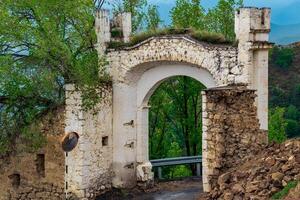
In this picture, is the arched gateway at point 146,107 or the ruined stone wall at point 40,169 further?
the ruined stone wall at point 40,169

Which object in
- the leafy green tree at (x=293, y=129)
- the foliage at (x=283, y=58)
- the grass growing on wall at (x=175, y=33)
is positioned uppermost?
the foliage at (x=283, y=58)

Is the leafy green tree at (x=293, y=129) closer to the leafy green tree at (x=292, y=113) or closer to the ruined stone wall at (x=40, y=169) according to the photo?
the leafy green tree at (x=292, y=113)

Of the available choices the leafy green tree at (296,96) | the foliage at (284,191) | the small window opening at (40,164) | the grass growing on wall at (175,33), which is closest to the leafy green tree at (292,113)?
the leafy green tree at (296,96)

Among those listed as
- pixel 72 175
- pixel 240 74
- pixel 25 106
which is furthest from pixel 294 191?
pixel 25 106

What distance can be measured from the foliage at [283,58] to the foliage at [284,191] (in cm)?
5127

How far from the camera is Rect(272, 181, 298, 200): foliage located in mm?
10211

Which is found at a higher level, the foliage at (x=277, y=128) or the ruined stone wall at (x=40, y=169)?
the foliage at (x=277, y=128)

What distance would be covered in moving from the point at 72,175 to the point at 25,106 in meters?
2.23

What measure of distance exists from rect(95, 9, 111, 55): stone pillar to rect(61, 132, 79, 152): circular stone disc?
2.89 metres

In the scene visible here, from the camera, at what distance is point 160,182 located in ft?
58.2

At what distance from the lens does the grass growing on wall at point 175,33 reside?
15266 mm

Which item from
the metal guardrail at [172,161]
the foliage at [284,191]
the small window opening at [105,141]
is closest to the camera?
the foliage at [284,191]

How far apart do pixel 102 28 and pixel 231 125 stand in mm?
4918

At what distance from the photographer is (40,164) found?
16172mm
